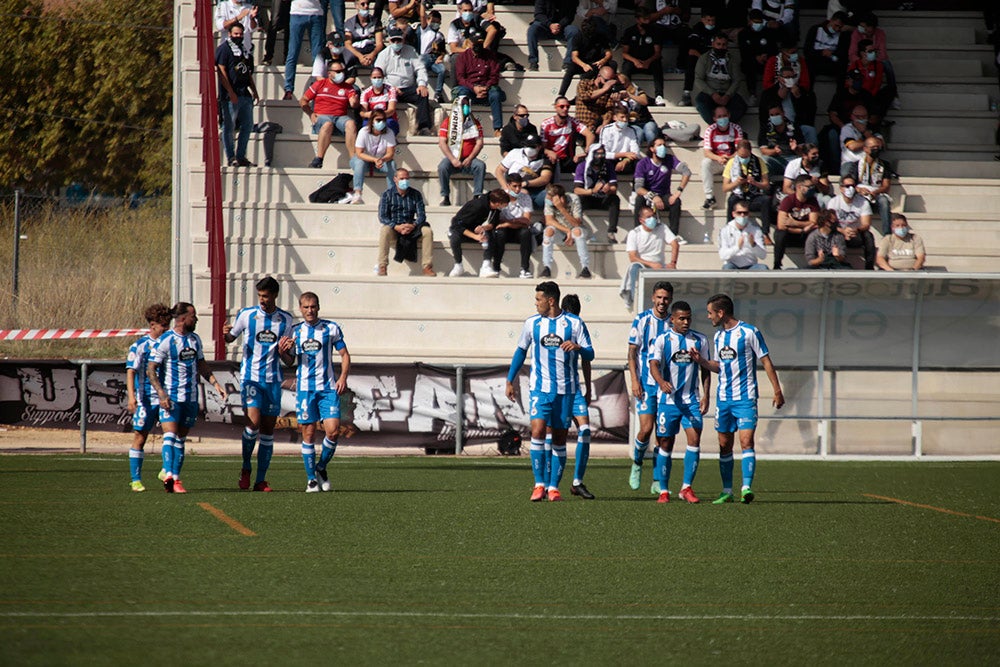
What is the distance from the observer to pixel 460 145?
2303cm

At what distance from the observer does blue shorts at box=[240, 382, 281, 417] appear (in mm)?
12859

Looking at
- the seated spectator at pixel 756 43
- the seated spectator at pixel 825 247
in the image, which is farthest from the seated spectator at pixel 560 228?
the seated spectator at pixel 756 43

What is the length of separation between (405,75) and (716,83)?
5.84 meters

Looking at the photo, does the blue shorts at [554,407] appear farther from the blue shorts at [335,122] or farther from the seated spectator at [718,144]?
the blue shorts at [335,122]

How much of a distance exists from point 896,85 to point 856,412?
9771 mm

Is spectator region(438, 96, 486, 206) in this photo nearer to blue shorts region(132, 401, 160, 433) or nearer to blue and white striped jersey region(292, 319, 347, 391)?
blue and white striped jersey region(292, 319, 347, 391)

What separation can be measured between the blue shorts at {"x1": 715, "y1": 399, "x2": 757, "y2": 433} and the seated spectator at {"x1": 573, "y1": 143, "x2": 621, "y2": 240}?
10.2 m

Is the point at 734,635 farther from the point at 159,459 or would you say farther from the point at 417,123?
the point at 417,123

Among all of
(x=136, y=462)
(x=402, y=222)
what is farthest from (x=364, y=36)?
(x=136, y=462)

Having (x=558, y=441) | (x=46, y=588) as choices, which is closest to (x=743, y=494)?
(x=558, y=441)

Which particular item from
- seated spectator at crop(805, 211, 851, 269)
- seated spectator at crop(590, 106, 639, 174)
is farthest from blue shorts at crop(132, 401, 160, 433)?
seated spectator at crop(805, 211, 851, 269)

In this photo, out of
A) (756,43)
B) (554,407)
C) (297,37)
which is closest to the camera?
(554,407)

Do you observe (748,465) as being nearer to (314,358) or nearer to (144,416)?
(314,358)

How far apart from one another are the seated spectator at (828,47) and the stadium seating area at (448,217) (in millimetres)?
630
